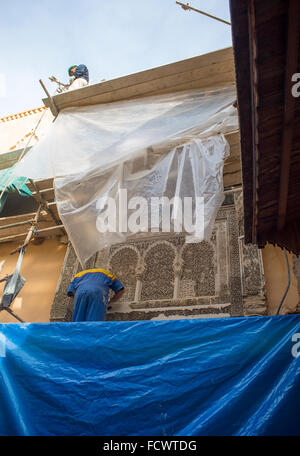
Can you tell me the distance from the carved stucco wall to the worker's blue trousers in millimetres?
481

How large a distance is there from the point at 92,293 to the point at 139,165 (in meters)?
1.29

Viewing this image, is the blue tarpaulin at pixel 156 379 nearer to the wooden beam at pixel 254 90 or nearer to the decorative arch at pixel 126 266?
the wooden beam at pixel 254 90

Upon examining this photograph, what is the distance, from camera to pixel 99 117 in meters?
4.35

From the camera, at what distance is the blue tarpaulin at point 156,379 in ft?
5.31

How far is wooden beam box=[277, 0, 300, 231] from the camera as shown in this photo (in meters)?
1.41

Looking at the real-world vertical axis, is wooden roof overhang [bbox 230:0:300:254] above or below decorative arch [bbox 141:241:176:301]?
below

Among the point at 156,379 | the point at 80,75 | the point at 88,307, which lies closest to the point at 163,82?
the point at 80,75

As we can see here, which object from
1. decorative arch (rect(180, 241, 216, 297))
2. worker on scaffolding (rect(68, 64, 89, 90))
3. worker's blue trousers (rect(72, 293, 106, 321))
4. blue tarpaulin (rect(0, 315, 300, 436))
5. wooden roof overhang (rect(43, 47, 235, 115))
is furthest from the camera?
worker on scaffolding (rect(68, 64, 89, 90))

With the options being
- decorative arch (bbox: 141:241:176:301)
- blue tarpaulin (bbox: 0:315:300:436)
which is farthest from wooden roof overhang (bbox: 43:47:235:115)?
blue tarpaulin (bbox: 0:315:300:436)

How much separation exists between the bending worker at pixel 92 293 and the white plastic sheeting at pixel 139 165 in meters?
0.42

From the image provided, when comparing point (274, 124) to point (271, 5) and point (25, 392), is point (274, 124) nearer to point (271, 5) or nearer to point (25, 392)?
point (271, 5)

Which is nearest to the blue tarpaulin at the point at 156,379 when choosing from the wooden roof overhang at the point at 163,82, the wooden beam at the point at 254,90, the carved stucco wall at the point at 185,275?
the wooden beam at the point at 254,90

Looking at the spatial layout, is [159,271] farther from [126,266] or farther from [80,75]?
[80,75]

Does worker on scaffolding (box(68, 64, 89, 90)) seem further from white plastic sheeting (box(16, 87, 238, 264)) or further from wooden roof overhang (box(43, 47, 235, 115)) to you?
white plastic sheeting (box(16, 87, 238, 264))
